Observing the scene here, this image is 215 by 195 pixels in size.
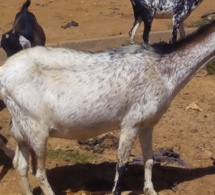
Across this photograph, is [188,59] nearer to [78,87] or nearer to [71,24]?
[78,87]

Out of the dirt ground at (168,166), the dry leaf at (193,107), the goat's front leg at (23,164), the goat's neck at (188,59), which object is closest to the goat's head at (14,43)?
the dirt ground at (168,166)

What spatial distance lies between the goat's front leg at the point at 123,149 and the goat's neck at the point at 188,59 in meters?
0.56

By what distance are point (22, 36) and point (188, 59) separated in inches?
121

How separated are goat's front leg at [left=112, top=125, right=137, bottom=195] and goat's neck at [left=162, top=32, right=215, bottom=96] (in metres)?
0.56

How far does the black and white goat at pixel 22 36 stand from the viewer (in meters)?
9.12

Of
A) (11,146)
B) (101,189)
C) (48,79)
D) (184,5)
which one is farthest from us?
(184,5)

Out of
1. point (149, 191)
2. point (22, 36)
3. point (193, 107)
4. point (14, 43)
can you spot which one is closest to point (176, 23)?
point (193, 107)

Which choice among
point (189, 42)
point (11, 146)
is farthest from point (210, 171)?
point (11, 146)

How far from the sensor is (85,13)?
Answer: 1516 centimetres

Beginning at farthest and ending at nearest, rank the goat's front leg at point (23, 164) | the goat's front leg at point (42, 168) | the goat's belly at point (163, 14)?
the goat's belly at point (163, 14) → the goat's front leg at point (23, 164) → the goat's front leg at point (42, 168)

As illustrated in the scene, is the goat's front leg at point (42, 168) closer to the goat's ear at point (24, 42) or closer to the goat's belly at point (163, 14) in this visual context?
the goat's ear at point (24, 42)

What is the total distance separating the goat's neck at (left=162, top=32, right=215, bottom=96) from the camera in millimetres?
6742

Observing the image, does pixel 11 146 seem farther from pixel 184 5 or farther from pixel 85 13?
pixel 85 13

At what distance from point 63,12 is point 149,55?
8775mm
